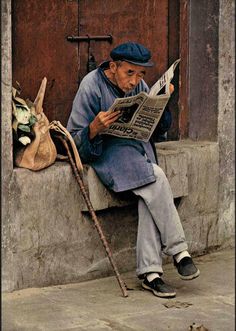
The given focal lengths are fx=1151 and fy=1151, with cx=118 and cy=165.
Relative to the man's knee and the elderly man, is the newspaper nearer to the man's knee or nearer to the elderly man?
the elderly man

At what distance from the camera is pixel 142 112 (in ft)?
22.3

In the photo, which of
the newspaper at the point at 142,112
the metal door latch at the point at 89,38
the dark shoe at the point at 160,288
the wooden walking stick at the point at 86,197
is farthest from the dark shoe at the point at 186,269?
the metal door latch at the point at 89,38

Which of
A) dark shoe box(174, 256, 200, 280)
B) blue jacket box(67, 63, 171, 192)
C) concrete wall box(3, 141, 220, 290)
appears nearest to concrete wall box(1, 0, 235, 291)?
concrete wall box(3, 141, 220, 290)

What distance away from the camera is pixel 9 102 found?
21.9 feet

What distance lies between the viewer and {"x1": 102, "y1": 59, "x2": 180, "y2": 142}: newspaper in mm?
6680

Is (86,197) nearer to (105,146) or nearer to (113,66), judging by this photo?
(105,146)

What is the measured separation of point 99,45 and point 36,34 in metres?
0.55

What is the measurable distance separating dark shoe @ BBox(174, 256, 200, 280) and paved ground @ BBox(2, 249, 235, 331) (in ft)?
0.40

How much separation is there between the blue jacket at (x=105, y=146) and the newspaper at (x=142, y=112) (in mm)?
91

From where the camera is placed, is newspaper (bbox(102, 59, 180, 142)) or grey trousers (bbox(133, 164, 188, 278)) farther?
grey trousers (bbox(133, 164, 188, 278))

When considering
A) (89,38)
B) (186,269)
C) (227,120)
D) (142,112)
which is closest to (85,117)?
(142,112)

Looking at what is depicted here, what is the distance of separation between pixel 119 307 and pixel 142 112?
1.16m

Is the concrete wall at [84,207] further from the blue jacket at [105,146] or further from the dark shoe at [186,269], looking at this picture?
the dark shoe at [186,269]

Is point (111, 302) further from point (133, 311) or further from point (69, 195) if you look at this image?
point (69, 195)
